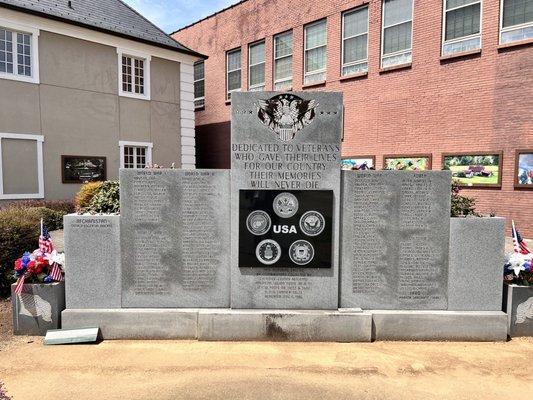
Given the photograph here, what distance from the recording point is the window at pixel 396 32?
50.3 feet

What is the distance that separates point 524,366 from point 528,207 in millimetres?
9484

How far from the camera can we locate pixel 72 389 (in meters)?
4.11

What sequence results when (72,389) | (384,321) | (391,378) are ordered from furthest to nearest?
(384,321) → (391,378) → (72,389)

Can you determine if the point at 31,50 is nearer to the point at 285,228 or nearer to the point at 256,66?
the point at 256,66

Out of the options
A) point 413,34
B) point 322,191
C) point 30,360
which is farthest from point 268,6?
point 30,360

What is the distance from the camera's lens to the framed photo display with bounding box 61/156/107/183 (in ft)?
50.5

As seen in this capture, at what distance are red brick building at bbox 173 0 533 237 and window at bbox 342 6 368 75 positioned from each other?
4 centimetres

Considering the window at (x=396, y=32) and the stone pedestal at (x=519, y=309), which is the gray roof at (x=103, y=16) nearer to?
the window at (x=396, y=32)

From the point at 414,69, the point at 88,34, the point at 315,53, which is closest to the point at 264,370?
the point at 414,69

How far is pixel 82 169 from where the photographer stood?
1592cm

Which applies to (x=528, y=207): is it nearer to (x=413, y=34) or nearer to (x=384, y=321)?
(x=413, y=34)

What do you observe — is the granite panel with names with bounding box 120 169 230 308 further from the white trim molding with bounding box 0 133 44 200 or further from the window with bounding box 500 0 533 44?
the window with bounding box 500 0 533 44

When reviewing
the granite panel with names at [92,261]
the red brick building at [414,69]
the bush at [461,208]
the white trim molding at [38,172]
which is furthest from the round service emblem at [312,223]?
the white trim molding at [38,172]

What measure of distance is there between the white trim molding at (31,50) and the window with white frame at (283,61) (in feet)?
36.4
